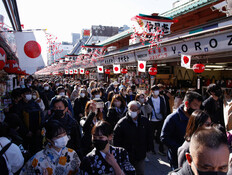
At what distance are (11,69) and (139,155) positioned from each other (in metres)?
7.98

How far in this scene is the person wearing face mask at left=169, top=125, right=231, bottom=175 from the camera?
1351mm

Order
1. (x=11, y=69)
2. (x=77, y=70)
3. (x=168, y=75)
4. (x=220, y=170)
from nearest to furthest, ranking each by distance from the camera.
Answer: (x=220, y=170) < (x=11, y=69) < (x=168, y=75) < (x=77, y=70)

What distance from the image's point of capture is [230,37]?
17.4 feet

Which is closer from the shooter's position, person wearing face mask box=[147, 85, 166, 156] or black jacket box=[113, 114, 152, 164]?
black jacket box=[113, 114, 152, 164]

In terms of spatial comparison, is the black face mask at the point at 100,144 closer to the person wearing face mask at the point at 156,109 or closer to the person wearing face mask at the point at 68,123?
the person wearing face mask at the point at 68,123

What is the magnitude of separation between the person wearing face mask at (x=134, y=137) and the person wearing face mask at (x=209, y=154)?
67.9 inches

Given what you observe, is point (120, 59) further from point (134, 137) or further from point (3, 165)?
point (3, 165)

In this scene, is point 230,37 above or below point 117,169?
above

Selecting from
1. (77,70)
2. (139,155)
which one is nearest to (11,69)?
(139,155)

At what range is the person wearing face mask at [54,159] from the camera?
198 cm

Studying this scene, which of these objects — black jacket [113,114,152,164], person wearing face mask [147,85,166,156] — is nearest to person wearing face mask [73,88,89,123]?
person wearing face mask [147,85,166,156]

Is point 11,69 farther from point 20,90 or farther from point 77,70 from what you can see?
point 77,70

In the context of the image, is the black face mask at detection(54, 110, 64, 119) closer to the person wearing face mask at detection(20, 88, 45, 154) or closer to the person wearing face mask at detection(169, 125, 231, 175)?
the person wearing face mask at detection(20, 88, 45, 154)

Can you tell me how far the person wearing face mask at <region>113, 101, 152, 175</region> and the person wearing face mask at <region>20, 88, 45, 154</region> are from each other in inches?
77.4
